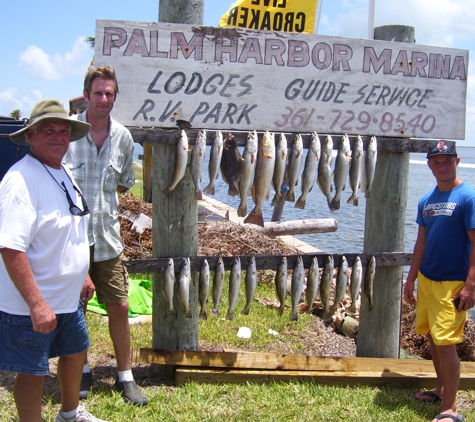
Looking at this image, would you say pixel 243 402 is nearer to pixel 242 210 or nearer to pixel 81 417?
pixel 81 417

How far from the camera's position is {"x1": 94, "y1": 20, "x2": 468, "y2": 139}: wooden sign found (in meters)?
3.91

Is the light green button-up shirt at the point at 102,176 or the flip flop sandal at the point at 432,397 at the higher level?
the light green button-up shirt at the point at 102,176

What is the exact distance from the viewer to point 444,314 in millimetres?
3760

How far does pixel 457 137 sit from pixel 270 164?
183 cm

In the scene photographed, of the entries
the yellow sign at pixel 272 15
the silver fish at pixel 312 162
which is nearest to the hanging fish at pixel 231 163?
the silver fish at pixel 312 162

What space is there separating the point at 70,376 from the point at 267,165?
75.3 inches

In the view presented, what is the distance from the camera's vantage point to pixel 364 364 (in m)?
4.49

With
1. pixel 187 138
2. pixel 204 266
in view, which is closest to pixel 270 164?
pixel 187 138

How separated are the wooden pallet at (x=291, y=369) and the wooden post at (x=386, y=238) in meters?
0.32

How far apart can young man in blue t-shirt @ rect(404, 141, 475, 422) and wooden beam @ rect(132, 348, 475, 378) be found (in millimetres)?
565

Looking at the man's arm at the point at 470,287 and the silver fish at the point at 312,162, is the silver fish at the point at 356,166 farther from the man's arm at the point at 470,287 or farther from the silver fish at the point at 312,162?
the man's arm at the point at 470,287

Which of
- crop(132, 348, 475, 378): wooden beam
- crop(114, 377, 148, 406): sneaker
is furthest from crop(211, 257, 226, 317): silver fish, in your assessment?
crop(114, 377, 148, 406): sneaker

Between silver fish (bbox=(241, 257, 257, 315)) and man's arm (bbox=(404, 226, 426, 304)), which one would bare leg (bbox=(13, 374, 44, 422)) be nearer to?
silver fish (bbox=(241, 257, 257, 315))

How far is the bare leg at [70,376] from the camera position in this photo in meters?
3.19
